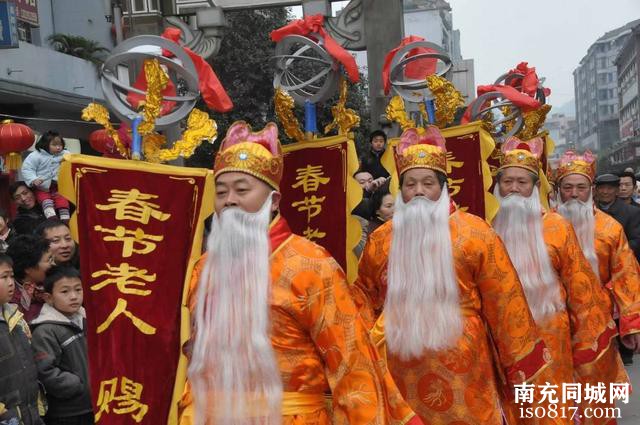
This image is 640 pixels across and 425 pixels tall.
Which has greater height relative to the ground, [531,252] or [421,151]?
[421,151]

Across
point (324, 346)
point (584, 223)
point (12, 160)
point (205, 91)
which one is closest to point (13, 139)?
point (12, 160)

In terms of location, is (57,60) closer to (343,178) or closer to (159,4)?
(159,4)

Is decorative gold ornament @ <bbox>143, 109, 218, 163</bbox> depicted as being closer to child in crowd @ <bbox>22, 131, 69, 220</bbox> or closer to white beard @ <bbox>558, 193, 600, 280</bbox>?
white beard @ <bbox>558, 193, 600, 280</bbox>

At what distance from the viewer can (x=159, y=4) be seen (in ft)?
35.8

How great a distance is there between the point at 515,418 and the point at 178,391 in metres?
1.79

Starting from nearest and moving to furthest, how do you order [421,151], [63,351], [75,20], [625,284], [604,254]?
1. [63,351]
2. [421,151]
3. [625,284]
4. [604,254]
5. [75,20]

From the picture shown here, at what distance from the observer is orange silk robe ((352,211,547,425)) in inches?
176

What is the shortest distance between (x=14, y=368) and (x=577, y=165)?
13.6 ft

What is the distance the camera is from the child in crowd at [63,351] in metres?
4.26

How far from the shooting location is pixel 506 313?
446cm

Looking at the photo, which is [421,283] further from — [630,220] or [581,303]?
[630,220]

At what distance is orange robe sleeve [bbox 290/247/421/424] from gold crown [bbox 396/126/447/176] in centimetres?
165

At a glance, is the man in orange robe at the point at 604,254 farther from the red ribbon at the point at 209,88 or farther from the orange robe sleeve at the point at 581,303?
the red ribbon at the point at 209,88

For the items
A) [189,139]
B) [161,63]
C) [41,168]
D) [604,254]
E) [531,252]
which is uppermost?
[161,63]
